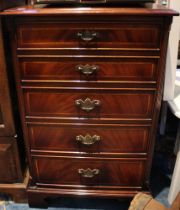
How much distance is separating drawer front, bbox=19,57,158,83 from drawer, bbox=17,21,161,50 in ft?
0.19

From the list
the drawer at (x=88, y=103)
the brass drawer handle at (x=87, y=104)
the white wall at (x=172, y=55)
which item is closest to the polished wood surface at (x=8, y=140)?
the drawer at (x=88, y=103)

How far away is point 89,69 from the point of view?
39.9 inches

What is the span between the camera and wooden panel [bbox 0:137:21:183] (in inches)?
48.6

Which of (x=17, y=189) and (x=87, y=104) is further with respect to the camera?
(x=17, y=189)

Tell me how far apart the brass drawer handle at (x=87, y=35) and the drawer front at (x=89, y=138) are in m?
0.38

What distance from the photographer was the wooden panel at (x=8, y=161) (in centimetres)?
124

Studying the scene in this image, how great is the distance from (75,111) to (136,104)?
0.88ft

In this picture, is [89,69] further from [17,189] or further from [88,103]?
[17,189]

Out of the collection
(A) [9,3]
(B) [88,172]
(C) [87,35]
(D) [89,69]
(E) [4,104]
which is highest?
(A) [9,3]

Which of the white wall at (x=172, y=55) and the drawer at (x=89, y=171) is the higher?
the white wall at (x=172, y=55)

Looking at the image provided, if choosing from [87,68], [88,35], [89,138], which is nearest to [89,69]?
[87,68]

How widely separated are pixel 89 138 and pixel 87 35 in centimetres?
46

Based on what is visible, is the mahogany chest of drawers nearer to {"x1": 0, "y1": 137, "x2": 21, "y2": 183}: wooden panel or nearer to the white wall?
{"x1": 0, "y1": 137, "x2": 21, "y2": 183}: wooden panel

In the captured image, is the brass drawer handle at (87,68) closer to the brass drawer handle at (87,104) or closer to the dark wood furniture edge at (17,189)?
the brass drawer handle at (87,104)
